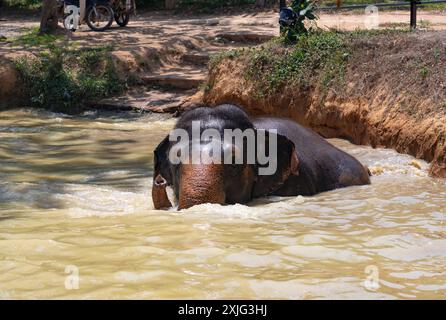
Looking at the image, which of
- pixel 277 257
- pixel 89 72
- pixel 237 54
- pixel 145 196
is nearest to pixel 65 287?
pixel 277 257

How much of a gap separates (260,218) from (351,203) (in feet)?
3.81

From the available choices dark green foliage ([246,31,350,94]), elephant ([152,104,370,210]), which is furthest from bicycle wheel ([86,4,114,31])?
elephant ([152,104,370,210])

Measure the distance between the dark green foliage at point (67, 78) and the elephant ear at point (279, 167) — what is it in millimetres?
8170

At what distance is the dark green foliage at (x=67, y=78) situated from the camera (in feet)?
48.6

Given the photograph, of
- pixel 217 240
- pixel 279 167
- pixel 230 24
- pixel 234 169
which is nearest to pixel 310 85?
pixel 279 167

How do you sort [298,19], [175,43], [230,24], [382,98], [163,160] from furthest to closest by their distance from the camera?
[230,24]
[175,43]
[298,19]
[382,98]
[163,160]

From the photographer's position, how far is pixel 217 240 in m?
5.43

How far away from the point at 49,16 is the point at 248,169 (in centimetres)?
1297

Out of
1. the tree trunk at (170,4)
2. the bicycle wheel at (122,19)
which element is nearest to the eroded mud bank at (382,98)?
the bicycle wheel at (122,19)

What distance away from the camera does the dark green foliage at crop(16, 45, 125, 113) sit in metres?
14.8

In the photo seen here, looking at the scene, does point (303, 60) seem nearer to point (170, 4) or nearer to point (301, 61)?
point (301, 61)

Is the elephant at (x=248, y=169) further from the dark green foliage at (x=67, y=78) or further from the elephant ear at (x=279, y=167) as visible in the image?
the dark green foliage at (x=67, y=78)

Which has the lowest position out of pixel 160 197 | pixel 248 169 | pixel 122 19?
pixel 160 197

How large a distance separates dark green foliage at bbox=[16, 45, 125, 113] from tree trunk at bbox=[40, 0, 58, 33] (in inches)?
108
